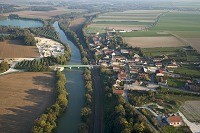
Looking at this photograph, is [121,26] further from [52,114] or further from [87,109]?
[52,114]

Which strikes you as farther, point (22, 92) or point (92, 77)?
point (92, 77)

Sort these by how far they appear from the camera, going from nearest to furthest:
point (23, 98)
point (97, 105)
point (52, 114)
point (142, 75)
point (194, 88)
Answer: point (52, 114)
point (97, 105)
point (23, 98)
point (194, 88)
point (142, 75)

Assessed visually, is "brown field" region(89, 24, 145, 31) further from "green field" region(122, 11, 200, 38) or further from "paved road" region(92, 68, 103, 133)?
"paved road" region(92, 68, 103, 133)

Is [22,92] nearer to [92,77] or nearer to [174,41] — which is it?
[92,77]

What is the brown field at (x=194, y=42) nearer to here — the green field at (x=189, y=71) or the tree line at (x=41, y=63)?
the green field at (x=189, y=71)

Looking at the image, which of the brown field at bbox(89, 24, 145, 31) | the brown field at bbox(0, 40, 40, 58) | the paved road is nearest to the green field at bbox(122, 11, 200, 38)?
the brown field at bbox(89, 24, 145, 31)

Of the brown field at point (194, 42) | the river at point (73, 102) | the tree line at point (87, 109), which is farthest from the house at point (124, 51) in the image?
the tree line at point (87, 109)

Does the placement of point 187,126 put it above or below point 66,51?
below

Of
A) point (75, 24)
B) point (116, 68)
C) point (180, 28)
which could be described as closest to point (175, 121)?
point (116, 68)

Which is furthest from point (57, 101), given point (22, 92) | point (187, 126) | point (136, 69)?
point (136, 69)
